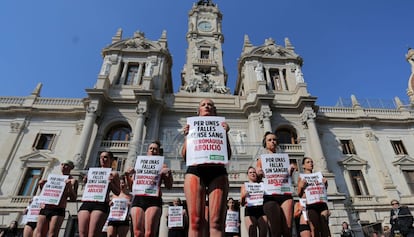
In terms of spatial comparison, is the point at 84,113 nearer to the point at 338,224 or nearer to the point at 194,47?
the point at 194,47

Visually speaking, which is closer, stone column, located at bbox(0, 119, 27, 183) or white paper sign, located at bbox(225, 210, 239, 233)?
Result: white paper sign, located at bbox(225, 210, 239, 233)

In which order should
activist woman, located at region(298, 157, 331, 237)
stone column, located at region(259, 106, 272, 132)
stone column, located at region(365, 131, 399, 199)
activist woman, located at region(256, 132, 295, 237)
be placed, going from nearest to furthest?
activist woman, located at region(256, 132, 295, 237) < activist woman, located at region(298, 157, 331, 237) < stone column, located at region(365, 131, 399, 199) < stone column, located at region(259, 106, 272, 132)

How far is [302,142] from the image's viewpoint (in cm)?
1842

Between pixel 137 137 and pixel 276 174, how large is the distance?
43.8 feet

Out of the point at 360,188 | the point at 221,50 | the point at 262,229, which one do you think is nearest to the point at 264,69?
the point at 221,50

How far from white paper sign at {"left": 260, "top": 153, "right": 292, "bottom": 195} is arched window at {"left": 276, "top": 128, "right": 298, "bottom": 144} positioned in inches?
564

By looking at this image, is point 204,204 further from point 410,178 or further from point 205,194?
point 410,178

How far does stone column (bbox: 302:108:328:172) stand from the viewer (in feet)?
53.7

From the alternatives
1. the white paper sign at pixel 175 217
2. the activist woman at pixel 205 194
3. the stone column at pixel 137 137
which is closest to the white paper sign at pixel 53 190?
the white paper sign at pixel 175 217

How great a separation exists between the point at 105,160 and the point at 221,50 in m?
23.7

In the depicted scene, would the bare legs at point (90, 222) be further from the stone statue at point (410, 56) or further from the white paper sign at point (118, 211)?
the stone statue at point (410, 56)

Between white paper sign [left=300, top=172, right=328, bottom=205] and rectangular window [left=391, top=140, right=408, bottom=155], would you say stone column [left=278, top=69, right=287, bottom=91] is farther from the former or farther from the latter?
white paper sign [left=300, top=172, right=328, bottom=205]

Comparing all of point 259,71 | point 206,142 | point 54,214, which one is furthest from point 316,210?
point 259,71

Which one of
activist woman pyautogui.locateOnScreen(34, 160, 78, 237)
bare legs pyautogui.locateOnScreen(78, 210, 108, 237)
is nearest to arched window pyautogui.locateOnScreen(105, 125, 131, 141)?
activist woman pyautogui.locateOnScreen(34, 160, 78, 237)
